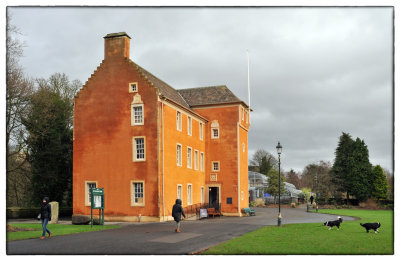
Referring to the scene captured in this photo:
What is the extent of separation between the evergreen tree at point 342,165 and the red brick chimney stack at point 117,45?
44.0m

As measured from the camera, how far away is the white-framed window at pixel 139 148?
105 feet

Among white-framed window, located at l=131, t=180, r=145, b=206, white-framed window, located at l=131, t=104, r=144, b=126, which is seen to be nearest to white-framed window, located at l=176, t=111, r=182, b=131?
white-framed window, located at l=131, t=104, r=144, b=126

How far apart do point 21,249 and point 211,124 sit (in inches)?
1137

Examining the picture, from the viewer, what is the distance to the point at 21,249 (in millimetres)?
14758

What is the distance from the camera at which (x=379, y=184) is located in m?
60.9

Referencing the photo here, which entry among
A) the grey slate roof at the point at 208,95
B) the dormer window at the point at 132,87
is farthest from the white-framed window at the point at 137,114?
the grey slate roof at the point at 208,95

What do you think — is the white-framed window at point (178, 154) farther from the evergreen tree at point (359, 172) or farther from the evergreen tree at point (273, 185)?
the evergreen tree at point (359, 172)

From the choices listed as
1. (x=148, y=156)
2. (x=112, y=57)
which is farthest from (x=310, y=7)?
(x=112, y=57)

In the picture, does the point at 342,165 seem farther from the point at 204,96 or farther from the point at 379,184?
the point at 204,96

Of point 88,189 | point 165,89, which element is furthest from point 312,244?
point 165,89

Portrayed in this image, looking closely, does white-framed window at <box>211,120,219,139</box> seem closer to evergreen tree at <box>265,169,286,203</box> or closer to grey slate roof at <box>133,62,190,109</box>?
grey slate roof at <box>133,62,190,109</box>

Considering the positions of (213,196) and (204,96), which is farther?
(204,96)

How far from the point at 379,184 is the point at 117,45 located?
4650cm

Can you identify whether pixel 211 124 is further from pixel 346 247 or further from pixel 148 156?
pixel 346 247
